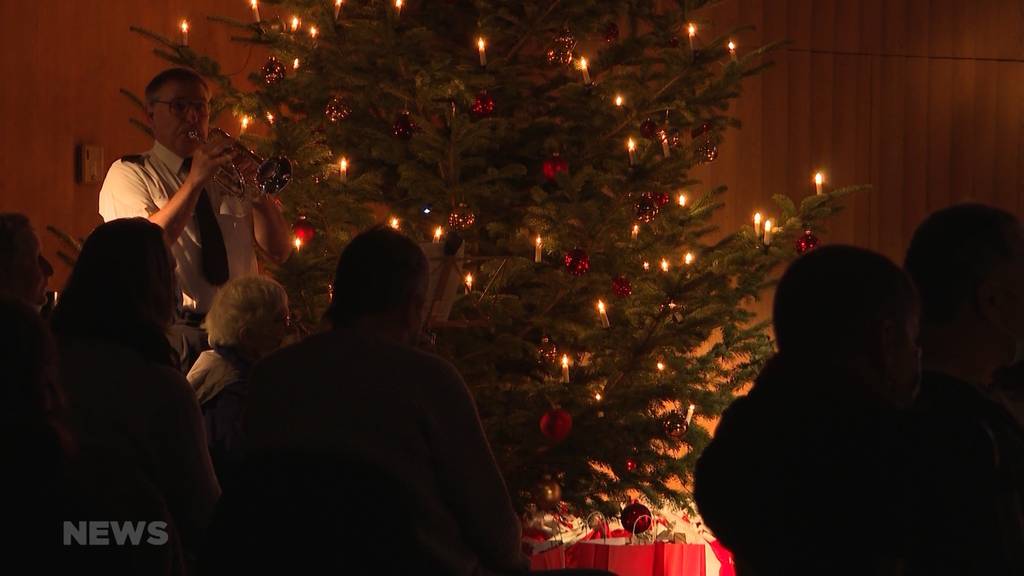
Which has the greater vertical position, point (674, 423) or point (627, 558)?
point (674, 423)

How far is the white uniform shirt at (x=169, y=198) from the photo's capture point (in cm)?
418

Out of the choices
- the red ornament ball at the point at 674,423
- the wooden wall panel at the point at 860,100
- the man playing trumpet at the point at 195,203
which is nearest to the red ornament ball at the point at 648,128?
the red ornament ball at the point at 674,423

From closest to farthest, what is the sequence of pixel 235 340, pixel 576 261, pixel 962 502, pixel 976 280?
pixel 962 502 < pixel 976 280 < pixel 235 340 < pixel 576 261

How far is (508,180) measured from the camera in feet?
15.9

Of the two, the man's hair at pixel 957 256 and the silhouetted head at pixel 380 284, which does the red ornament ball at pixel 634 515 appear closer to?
the silhouetted head at pixel 380 284

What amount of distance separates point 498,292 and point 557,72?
0.90 metres

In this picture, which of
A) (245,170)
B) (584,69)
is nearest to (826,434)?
(245,170)

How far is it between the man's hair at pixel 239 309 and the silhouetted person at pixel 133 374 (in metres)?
0.96

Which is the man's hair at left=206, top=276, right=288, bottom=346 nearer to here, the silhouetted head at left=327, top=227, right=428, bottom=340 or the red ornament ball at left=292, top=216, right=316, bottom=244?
the red ornament ball at left=292, top=216, right=316, bottom=244

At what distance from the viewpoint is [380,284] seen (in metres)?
2.50

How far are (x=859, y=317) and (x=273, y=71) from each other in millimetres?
3238

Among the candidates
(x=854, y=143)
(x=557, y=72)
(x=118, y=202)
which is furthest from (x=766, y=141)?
(x=118, y=202)

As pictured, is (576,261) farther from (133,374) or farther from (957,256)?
(957,256)

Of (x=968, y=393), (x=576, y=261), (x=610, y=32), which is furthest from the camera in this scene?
(x=610, y=32)
